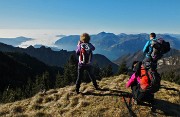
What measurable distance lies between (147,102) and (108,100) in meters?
2.25

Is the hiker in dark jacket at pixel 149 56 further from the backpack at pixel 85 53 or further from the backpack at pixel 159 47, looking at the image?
the backpack at pixel 85 53

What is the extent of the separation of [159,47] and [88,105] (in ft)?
16.7

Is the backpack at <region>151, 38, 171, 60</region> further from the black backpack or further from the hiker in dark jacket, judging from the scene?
the black backpack

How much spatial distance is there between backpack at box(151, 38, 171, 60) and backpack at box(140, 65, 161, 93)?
1506 mm

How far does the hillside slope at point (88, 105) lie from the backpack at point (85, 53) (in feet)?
7.24

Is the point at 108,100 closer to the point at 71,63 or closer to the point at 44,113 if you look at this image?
the point at 44,113

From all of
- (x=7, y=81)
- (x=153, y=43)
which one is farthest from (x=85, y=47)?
(x=7, y=81)

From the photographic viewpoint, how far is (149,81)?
13.5 m

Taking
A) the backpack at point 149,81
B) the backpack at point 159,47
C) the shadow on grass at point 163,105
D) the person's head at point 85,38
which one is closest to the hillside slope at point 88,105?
the shadow on grass at point 163,105

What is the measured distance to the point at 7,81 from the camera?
7372 inches

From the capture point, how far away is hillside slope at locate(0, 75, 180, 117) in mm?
14508

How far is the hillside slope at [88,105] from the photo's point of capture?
1451cm

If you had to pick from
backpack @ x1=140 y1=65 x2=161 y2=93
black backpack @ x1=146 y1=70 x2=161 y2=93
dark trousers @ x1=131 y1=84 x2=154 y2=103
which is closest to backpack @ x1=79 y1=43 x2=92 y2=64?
dark trousers @ x1=131 y1=84 x2=154 y2=103

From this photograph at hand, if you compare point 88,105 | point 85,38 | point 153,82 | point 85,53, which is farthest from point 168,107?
point 85,38
